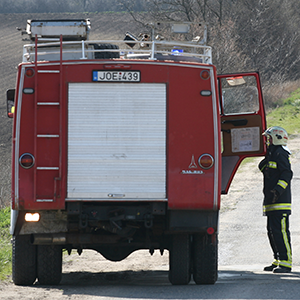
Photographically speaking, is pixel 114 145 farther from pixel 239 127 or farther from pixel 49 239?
pixel 239 127

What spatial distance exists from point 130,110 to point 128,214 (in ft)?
3.70

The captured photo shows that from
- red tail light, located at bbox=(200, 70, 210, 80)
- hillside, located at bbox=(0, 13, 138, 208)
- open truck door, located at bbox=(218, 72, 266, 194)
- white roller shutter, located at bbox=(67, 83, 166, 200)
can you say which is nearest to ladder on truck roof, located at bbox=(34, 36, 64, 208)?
white roller shutter, located at bbox=(67, 83, 166, 200)

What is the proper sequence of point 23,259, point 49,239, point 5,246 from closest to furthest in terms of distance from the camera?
1. point 49,239
2. point 23,259
3. point 5,246

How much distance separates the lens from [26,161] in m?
5.98

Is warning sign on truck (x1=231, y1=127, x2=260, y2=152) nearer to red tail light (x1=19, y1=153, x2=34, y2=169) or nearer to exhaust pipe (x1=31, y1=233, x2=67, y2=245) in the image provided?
exhaust pipe (x1=31, y1=233, x2=67, y2=245)

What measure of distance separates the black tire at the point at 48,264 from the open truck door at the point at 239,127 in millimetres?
2228

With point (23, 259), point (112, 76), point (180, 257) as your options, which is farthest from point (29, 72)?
point (180, 257)

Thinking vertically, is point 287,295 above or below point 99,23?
below

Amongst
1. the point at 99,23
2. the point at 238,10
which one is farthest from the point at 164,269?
the point at 99,23

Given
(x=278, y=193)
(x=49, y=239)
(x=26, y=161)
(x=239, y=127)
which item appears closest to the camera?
(x=26, y=161)

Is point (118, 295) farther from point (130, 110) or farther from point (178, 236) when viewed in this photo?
point (130, 110)

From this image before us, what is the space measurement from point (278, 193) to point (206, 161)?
74.8 inches

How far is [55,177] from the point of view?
6020 mm

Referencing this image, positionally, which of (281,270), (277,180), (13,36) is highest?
(13,36)
